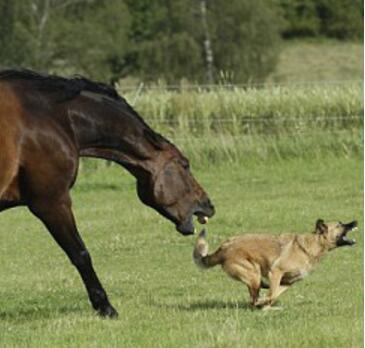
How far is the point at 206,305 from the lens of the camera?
37.5ft

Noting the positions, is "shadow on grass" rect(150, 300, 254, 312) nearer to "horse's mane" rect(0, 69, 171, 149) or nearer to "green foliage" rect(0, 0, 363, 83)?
"horse's mane" rect(0, 69, 171, 149)

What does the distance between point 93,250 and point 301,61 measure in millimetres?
47239

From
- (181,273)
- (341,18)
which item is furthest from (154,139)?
(341,18)

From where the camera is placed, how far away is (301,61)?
63.3 m

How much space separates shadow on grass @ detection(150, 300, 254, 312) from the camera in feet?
36.7

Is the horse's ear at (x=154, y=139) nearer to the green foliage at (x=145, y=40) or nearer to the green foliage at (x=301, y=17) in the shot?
the green foliage at (x=145, y=40)

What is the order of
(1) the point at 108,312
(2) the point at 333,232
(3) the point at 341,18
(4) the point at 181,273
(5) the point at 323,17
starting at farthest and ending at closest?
1. (5) the point at 323,17
2. (3) the point at 341,18
3. (4) the point at 181,273
4. (2) the point at 333,232
5. (1) the point at 108,312

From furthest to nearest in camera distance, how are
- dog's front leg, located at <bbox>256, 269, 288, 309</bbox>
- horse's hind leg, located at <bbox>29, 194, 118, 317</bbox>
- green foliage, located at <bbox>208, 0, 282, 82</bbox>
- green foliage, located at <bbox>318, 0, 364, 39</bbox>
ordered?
green foliage, located at <bbox>318, 0, 364, 39</bbox> < green foliage, located at <bbox>208, 0, 282, 82</bbox> < dog's front leg, located at <bbox>256, 269, 288, 309</bbox> < horse's hind leg, located at <bbox>29, 194, 118, 317</bbox>

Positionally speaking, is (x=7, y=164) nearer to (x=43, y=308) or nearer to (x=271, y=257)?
(x=43, y=308)

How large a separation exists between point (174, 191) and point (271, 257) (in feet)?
3.33

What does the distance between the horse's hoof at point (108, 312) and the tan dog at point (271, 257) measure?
110cm

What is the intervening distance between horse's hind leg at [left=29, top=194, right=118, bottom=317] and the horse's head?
700mm

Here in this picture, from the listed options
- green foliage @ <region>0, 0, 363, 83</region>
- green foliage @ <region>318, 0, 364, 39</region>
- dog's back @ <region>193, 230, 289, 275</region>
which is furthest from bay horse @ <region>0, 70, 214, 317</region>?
green foliage @ <region>318, 0, 364, 39</region>

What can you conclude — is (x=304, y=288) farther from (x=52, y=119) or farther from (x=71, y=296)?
(x=52, y=119)
